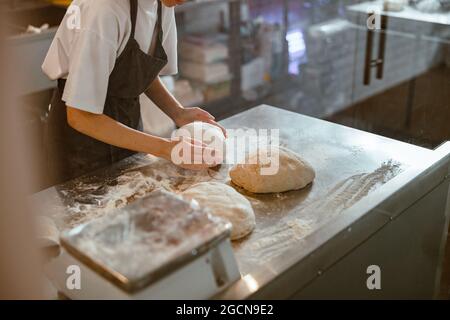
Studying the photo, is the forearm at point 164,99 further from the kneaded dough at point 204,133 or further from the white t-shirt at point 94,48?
the white t-shirt at point 94,48

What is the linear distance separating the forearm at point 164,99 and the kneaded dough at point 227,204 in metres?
0.54

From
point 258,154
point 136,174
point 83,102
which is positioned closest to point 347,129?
point 258,154

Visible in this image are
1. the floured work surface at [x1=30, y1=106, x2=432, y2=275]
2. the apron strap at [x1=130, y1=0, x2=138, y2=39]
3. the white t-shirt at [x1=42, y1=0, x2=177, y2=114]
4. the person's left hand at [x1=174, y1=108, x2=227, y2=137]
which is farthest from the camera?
the person's left hand at [x1=174, y1=108, x2=227, y2=137]

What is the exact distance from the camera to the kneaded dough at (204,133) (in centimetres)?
172

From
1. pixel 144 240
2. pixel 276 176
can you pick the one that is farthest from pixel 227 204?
pixel 144 240

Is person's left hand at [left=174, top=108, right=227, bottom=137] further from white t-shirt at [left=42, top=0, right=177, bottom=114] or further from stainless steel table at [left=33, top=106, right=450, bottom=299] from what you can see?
white t-shirt at [left=42, top=0, right=177, bottom=114]

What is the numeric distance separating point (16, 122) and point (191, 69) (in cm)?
296

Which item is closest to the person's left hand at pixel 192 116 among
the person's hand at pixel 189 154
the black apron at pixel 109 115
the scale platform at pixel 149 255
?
the black apron at pixel 109 115

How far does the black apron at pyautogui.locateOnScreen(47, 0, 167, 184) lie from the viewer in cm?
172

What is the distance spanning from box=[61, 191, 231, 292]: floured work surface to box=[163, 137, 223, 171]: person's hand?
438mm

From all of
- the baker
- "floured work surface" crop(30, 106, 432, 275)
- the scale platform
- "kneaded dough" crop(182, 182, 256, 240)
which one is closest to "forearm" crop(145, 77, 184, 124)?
the baker

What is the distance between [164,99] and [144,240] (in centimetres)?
101

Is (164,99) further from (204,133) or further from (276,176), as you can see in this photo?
(276,176)

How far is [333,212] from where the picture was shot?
4.62ft
